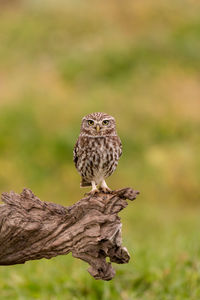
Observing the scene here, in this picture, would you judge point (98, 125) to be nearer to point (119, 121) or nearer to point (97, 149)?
point (97, 149)

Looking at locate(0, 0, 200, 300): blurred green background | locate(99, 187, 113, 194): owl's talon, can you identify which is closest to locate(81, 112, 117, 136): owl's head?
locate(99, 187, 113, 194): owl's talon

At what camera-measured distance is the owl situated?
14.4ft

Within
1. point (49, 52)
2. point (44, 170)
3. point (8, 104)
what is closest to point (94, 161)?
point (44, 170)

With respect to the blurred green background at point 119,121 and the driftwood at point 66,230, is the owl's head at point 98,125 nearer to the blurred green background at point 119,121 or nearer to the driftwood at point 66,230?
the driftwood at point 66,230

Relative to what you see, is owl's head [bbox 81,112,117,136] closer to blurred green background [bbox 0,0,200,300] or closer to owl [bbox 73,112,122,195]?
owl [bbox 73,112,122,195]

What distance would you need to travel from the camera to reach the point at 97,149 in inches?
181

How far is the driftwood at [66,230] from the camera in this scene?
3.77m

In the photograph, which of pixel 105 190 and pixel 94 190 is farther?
pixel 94 190

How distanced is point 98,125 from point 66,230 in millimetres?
834

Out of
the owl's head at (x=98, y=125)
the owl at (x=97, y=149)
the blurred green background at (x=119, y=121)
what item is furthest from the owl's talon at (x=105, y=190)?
the blurred green background at (x=119, y=121)

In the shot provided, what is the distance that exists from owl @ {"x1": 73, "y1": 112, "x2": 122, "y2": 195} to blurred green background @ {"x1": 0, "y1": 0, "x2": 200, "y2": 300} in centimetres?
237

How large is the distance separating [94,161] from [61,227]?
33.6 inches

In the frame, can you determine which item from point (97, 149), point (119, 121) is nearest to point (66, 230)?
point (97, 149)

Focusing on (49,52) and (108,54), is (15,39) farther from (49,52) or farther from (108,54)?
(108,54)
